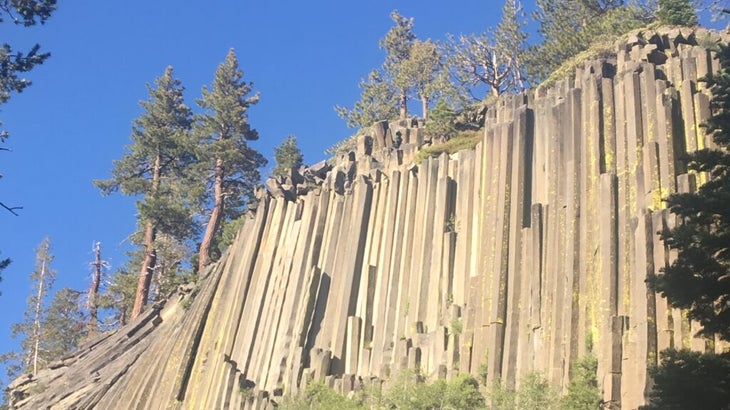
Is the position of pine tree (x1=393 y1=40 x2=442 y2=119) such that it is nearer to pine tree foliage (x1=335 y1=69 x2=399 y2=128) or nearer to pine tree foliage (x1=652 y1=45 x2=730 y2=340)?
pine tree foliage (x1=335 y1=69 x2=399 y2=128)

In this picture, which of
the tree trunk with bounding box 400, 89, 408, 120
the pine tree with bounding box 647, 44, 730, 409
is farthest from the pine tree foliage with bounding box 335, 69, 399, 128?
the pine tree with bounding box 647, 44, 730, 409

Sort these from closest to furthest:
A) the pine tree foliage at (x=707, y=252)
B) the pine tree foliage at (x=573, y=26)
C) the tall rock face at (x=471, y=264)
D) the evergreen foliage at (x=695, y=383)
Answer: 1. the evergreen foliage at (x=695, y=383)
2. the pine tree foliage at (x=707, y=252)
3. the tall rock face at (x=471, y=264)
4. the pine tree foliage at (x=573, y=26)

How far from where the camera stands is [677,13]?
1206 inches

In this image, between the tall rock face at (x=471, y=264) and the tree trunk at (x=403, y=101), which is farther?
the tree trunk at (x=403, y=101)

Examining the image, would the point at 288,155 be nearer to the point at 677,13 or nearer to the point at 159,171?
the point at 159,171

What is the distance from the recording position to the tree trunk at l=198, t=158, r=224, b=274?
39438 millimetres

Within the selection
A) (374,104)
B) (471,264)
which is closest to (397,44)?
(374,104)

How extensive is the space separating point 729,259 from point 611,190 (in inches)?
273

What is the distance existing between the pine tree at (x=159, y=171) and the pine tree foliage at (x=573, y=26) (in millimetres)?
17791

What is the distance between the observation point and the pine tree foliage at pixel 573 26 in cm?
3572

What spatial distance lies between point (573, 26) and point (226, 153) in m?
17.6

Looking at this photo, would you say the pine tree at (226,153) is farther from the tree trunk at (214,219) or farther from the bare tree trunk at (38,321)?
the bare tree trunk at (38,321)

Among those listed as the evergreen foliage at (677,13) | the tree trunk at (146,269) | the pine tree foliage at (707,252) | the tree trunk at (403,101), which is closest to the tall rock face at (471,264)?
the pine tree foliage at (707,252)

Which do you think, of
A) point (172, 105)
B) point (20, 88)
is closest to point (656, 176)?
point (20, 88)
